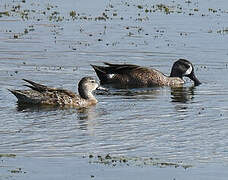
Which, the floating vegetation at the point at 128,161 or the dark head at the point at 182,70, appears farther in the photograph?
the dark head at the point at 182,70

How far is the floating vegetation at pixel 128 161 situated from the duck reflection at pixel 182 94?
22.6 feet

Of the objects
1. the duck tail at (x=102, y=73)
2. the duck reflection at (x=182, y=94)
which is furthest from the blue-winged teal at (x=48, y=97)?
the duck tail at (x=102, y=73)

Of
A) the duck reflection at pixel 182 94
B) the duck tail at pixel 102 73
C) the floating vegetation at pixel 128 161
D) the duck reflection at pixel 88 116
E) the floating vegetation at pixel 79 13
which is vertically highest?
the floating vegetation at pixel 79 13

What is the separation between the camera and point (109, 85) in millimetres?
22984

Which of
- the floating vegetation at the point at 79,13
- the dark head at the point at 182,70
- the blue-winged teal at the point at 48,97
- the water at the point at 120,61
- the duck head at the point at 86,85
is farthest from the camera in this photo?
the floating vegetation at the point at 79,13

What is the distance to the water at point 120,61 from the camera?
1485cm

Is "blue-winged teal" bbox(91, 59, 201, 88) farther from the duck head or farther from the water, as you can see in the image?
the duck head

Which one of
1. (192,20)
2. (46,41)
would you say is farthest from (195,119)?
(192,20)

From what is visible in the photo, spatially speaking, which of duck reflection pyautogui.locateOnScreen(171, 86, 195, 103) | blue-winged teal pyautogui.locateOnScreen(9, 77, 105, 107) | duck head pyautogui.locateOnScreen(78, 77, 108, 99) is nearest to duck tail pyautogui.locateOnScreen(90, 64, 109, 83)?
duck reflection pyautogui.locateOnScreen(171, 86, 195, 103)

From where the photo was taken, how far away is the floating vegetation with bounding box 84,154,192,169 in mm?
13367

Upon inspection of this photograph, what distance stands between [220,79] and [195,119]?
5.92 meters

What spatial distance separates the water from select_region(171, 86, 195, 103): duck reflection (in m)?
0.02

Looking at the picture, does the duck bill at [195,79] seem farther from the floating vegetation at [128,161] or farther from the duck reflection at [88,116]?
the floating vegetation at [128,161]

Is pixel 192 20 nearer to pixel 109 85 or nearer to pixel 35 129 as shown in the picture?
pixel 109 85
